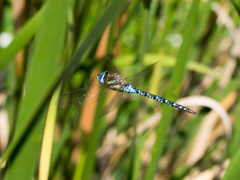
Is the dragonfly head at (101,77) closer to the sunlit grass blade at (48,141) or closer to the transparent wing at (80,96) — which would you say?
the transparent wing at (80,96)

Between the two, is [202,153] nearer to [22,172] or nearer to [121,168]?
[121,168]

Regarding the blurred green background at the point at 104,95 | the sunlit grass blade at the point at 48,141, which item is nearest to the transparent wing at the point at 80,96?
the blurred green background at the point at 104,95

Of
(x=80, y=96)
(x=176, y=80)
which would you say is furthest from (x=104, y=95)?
(x=176, y=80)

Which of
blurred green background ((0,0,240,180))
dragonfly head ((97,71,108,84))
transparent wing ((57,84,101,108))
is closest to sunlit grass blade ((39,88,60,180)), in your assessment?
blurred green background ((0,0,240,180))

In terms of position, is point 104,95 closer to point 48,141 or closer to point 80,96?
point 80,96

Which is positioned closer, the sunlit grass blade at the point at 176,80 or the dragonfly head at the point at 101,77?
the sunlit grass blade at the point at 176,80

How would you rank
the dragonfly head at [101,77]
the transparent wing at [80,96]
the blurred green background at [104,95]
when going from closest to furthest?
the blurred green background at [104,95] → the transparent wing at [80,96] → the dragonfly head at [101,77]

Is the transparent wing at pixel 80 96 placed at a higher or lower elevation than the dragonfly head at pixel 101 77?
lower

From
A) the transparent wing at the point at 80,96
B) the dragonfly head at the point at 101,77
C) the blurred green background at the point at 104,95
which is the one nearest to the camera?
the blurred green background at the point at 104,95

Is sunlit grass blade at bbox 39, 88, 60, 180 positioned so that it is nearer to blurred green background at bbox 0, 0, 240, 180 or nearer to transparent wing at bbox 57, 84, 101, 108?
blurred green background at bbox 0, 0, 240, 180

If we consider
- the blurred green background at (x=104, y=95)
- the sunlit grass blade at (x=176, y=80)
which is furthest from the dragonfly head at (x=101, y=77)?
the sunlit grass blade at (x=176, y=80)
